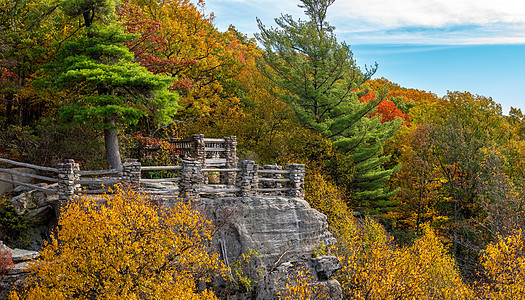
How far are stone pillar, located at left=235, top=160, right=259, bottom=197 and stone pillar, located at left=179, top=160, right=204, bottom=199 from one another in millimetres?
2137

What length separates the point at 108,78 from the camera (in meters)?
17.2

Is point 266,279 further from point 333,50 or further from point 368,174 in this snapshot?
point 333,50

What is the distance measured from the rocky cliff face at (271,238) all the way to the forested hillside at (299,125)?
1754 mm

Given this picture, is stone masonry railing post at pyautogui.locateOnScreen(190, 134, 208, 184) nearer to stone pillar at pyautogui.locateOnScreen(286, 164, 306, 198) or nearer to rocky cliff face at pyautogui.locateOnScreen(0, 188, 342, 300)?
rocky cliff face at pyautogui.locateOnScreen(0, 188, 342, 300)

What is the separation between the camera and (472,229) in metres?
28.3

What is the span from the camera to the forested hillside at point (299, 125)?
725 inches

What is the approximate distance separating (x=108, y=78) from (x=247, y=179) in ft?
24.8

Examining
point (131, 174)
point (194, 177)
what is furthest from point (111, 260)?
point (194, 177)

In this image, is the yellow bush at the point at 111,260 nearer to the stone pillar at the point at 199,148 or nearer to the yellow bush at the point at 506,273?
the stone pillar at the point at 199,148

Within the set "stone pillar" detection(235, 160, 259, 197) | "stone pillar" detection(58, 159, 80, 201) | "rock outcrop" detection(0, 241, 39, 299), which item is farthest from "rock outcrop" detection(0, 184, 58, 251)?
"stone pillar" detection(235, 160, 259, 197)

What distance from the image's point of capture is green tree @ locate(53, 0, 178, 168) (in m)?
17.5

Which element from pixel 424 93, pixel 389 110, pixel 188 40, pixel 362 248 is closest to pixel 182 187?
pixel 362 248

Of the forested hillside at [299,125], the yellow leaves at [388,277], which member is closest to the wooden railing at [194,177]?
the forested hillside at [299,125]

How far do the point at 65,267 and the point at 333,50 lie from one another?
22.2 m
